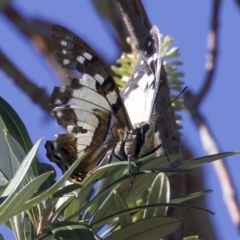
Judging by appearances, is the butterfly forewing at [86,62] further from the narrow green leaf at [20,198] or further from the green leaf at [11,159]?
the narrow green leaf at [20,198]

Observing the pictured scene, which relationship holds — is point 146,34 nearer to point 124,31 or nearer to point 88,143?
point 88,143

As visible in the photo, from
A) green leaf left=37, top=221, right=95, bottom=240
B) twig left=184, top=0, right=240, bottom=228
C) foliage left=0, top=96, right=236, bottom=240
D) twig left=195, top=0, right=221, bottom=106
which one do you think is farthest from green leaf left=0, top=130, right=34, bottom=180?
twig left=195, top=0, right=221, bottom=106

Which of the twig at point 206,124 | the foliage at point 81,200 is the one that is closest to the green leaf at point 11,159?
the foliage at point 81,200

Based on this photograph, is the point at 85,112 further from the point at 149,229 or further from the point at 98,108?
the point at 149,229

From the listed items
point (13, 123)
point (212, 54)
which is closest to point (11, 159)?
point (13, 123)

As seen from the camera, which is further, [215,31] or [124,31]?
[124,31]

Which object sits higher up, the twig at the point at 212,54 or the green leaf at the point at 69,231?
the twig at the point at 212,54

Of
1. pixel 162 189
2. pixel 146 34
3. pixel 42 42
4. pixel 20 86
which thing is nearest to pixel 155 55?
pixel 146 34

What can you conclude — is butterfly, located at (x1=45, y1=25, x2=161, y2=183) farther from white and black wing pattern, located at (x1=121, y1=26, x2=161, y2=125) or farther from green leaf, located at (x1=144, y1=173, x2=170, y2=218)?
green leaf, located at (x1=144, y1=173, x2=170, y2=218)

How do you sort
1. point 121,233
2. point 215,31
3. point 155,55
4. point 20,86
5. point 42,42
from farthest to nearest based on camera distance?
point 42,42 < point 20,86 < point 215,31 < point 155,55 < point 121,233
